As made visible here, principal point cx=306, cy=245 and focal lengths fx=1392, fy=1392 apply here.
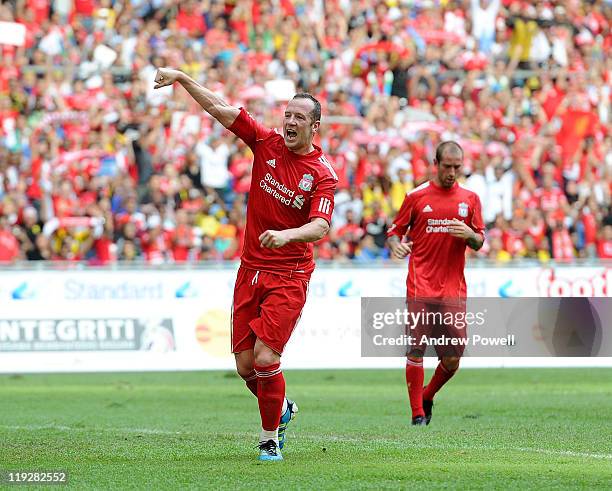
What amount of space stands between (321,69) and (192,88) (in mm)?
18343

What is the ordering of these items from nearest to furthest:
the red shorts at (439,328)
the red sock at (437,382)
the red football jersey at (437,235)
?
the red shorts at (439,328)
the red football jersey at (437,235)
the red sock at (437,382)

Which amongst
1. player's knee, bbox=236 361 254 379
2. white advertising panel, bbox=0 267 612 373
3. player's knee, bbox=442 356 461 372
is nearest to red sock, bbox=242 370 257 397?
player's knee, bbox=236 361 254 379

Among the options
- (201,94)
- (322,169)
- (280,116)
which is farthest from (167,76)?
(280,116)

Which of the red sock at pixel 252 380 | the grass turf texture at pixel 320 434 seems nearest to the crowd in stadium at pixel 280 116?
the grass turf texture at pixel 320 434

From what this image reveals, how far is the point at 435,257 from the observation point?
13.4 meters

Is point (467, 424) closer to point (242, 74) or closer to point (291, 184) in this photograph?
point (291, 184)

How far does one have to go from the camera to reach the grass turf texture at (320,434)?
29.0 feet

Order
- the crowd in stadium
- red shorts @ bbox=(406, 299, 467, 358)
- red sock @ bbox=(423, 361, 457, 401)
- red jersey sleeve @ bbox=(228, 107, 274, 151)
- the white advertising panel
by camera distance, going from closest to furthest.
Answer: red jersey sleeve @ bbox=(228, 107, 274, 151)
red shorts @ bbox=(406, 299, 467, 358)
red sock @ bbox=(423, 361, 457, 401)
the white advertising panel
the crowd in stadium

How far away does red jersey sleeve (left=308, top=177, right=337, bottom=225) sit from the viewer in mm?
9602

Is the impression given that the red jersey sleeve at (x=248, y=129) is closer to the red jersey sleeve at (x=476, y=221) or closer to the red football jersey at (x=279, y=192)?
the red football jersey at (x=279, y=192)

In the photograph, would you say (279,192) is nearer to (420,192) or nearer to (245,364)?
(245,364)

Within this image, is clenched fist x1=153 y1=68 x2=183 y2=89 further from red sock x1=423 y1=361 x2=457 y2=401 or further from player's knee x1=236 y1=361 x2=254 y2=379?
red sock x1=423 y1=361 x2=457 y2=401

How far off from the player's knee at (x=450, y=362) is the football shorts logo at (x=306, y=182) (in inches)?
161

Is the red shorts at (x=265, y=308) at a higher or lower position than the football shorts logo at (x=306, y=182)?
lower
